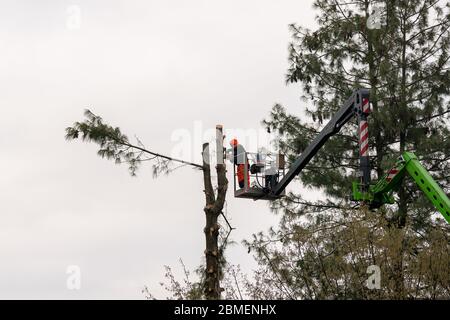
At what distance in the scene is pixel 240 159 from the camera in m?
24.0

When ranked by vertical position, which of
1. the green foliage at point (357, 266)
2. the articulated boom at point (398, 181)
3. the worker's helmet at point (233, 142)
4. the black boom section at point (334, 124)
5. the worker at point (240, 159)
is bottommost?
the green foliage at point (357, 266)

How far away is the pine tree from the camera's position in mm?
30688

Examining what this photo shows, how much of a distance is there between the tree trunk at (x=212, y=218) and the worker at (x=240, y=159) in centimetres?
238

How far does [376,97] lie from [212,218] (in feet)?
38.8

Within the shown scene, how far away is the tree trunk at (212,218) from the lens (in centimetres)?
2011

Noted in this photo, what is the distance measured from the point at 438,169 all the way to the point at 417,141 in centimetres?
117

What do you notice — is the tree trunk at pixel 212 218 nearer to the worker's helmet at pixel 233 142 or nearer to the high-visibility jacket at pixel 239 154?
the worker's helmet at pixel 233 142

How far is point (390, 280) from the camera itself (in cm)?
1978

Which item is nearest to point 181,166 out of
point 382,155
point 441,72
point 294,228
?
point 294,228

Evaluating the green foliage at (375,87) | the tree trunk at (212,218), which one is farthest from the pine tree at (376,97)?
the tree trunk at (212,218)

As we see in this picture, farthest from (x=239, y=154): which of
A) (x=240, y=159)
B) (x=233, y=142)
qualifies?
(x=233, y=142)

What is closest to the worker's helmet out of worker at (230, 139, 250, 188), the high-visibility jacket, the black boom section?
worker at (230, 139, 250, 188)

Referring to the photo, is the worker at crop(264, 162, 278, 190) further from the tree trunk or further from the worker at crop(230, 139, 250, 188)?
the tree trunk
